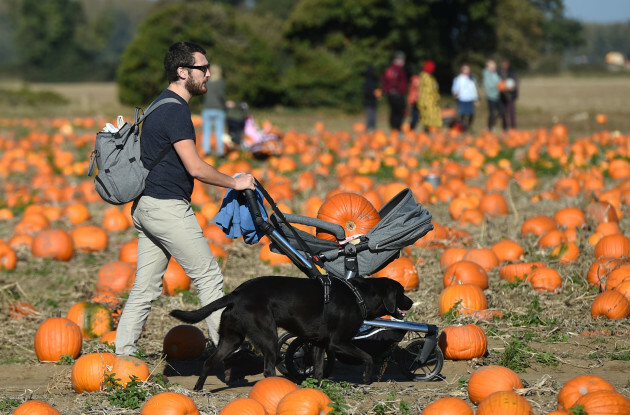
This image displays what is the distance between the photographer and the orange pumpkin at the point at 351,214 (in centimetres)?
618

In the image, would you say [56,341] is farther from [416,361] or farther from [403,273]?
[403,273]

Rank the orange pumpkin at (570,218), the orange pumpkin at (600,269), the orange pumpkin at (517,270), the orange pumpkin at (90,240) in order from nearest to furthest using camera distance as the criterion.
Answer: the orange pumpkin at (600,269)
the orange pumpkin at (517,270)
the orange pumpkin at (570,218)
the orange pumpkin at (90,240)

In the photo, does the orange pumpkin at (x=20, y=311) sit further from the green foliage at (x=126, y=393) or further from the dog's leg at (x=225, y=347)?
the dog's leg at (x=225, y=347)

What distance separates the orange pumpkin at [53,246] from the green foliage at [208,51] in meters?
23.0

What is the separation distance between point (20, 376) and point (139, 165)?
5.94ft

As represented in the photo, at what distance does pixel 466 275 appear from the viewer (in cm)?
688

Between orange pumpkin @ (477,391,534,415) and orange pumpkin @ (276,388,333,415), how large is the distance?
78 centimetres

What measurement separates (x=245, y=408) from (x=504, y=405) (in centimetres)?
128

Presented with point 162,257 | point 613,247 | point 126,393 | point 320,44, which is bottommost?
point 126,393

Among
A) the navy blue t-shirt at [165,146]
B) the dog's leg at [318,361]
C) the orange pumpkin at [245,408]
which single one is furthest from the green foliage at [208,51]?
the orange pumpkin at [245,408]

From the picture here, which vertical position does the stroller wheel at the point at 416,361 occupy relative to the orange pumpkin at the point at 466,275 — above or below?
below

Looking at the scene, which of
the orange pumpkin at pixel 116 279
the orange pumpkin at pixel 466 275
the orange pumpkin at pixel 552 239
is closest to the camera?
the orange pumpkin at pixel 466 275

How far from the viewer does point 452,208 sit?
979 centimetres

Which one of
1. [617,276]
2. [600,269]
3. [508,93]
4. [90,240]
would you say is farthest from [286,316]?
[508,93]
